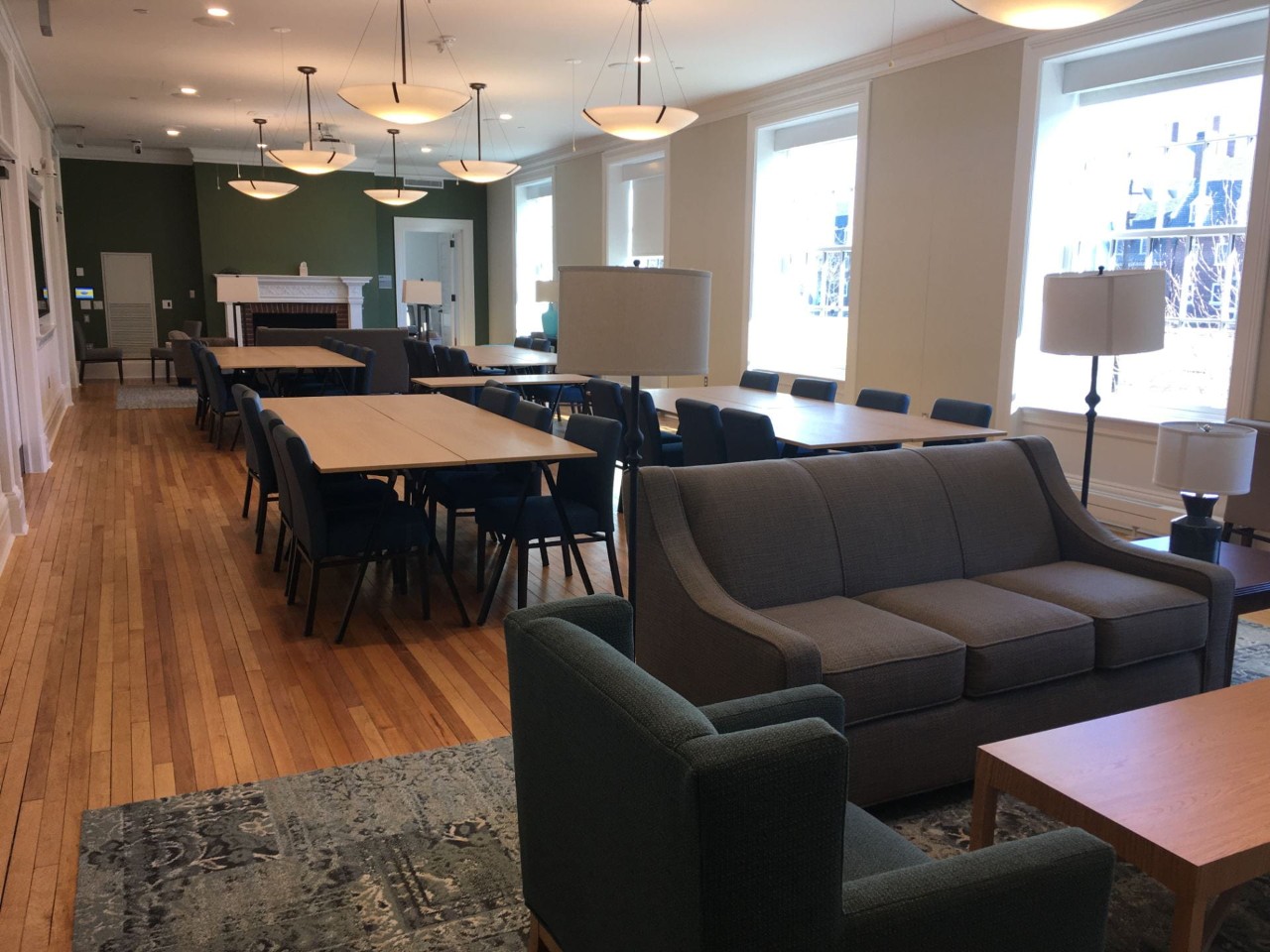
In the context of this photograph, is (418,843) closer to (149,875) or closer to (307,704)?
(149,875)

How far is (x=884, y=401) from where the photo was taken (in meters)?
5.89

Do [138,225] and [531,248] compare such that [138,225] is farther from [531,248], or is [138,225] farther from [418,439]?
[418,439]

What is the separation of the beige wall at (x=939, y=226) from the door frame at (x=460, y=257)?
9.43 metres

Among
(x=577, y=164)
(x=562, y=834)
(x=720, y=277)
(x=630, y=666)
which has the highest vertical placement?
(x=577, y=164)

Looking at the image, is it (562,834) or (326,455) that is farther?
(326,455)

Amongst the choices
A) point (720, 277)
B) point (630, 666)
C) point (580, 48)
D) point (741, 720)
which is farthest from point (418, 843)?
point (720, 277)

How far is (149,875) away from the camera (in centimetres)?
232

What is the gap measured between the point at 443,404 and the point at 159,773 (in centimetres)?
312

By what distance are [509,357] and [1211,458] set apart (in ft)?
22.7

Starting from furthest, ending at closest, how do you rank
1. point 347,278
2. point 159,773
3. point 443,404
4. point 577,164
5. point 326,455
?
point 347,278 < point 577,164 < point 443,404 < point 326,455 < point 159,773

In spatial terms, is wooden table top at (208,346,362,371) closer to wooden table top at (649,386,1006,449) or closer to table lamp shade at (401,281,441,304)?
table lamp shade at (401,281,441,304)

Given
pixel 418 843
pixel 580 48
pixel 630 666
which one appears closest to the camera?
pixel 630 666

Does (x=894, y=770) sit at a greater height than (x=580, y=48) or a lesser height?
lesser

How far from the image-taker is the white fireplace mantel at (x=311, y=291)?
1451cm
